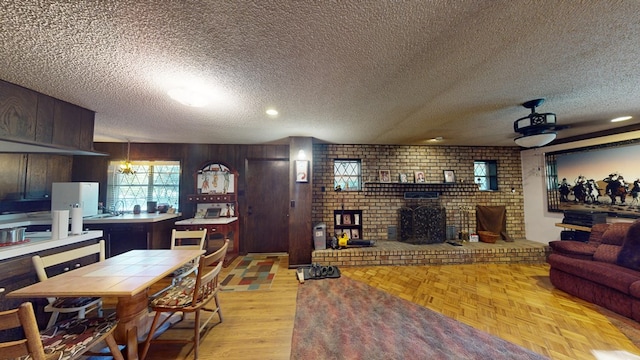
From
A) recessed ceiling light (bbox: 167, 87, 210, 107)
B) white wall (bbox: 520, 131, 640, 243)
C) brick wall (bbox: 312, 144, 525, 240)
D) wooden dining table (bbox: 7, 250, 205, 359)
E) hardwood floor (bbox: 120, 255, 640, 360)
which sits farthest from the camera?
brick wall (bbox: 312, 144, 525, 240)

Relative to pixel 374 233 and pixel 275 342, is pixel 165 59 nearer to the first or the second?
pixel 275 342

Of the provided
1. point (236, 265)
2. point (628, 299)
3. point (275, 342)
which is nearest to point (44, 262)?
point (275, 342)

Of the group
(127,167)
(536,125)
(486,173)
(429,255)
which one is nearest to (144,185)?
(127,167)

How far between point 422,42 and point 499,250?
4210mm

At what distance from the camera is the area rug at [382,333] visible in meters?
1.77

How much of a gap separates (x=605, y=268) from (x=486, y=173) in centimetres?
273

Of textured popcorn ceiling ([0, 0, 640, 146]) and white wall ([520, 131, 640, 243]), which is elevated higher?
textured popcorn ceiling ([0, 0, 640, 146])

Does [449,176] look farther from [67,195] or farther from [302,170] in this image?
[67,195]

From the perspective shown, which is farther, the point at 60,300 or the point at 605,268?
the point at 605,268

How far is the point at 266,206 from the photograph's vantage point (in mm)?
4543

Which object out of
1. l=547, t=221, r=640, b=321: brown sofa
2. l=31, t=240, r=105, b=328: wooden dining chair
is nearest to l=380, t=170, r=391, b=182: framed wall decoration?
l=547, t=221, r=640, b=321: brown sofa

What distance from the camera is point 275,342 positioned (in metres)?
1.92

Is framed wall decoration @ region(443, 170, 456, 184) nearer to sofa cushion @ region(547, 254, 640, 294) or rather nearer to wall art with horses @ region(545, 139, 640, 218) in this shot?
wall art with horses @ region(545, 139, 640, 218)

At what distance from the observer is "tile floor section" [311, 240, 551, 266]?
12.4 ft
